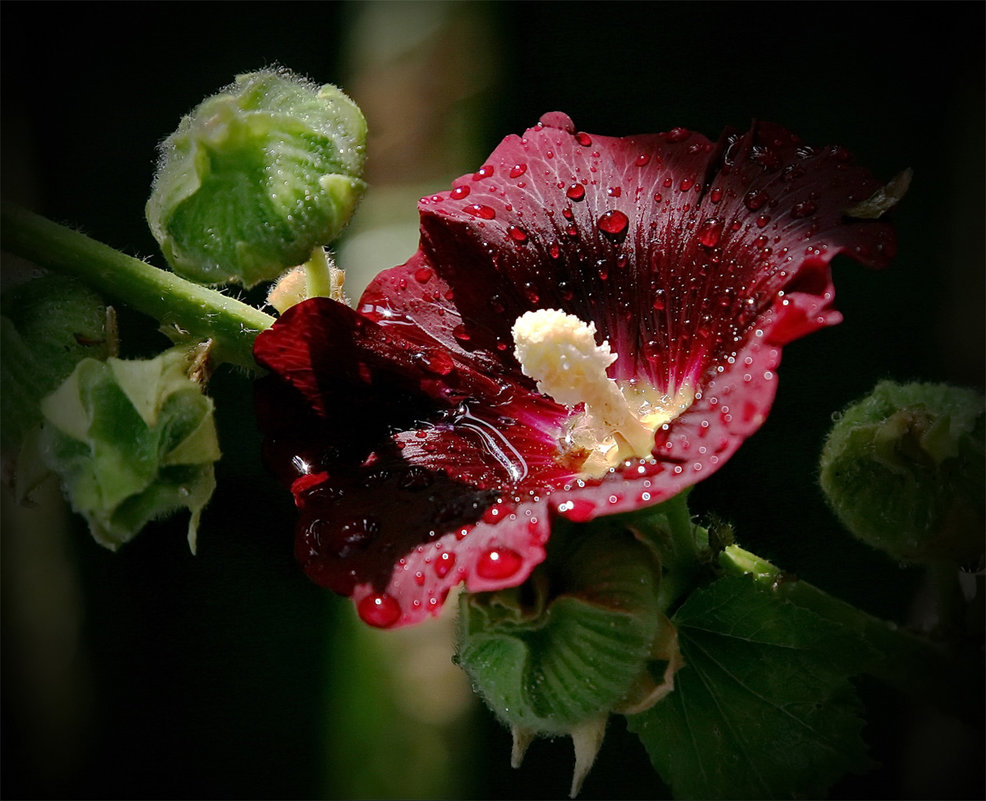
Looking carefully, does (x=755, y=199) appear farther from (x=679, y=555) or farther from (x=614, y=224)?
(x=679, y=555)

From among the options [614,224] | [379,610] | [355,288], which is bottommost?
[379,610]

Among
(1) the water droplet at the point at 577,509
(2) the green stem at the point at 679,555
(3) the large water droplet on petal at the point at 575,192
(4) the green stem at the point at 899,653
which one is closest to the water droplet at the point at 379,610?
(1) the water droplet at the point at 577,509

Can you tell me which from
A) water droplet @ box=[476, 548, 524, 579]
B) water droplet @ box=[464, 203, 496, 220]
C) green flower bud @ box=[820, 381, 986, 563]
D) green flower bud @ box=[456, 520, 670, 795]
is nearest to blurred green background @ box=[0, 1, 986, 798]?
water droplet @ box=[464, 203, 496, 220]

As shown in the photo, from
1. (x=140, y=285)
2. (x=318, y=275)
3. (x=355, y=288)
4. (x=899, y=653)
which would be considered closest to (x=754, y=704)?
(x=899, y=653)

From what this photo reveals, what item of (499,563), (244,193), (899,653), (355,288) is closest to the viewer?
(499,563)

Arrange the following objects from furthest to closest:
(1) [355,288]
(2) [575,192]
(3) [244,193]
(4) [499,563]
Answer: (1) [355,288]
(2) [575,192]
(3) [244,193]
(4) [499,563]

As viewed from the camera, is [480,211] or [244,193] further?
[480,211]

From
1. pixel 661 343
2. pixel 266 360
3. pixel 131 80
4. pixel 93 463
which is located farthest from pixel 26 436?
pixel 131 80

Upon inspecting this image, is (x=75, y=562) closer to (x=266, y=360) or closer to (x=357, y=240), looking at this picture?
(x=357, y=240)
